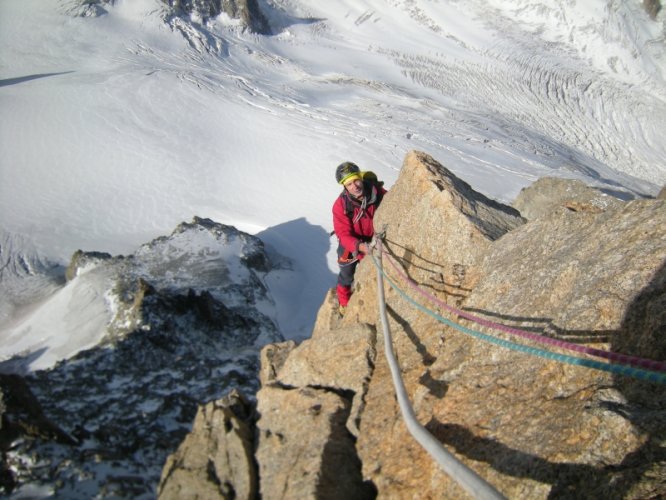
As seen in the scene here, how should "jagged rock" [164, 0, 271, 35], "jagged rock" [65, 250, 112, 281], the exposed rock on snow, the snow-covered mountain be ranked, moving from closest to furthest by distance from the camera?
1. the exposed rock on snow
2. "jagged rock" [65, 250, 112, 281]
3. the snow-covered mountain
4. "jagged rock" [164, 0, 271, 35]

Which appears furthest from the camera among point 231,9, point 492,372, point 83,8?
point 231,9

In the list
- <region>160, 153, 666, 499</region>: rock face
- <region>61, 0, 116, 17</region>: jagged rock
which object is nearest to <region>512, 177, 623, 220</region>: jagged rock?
<region>160, 153, 666, 499</region>: rock face

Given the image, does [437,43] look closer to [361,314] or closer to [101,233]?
[101,233]

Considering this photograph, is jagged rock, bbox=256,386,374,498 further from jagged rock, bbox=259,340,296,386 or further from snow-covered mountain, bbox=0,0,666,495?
snow-covered mountain, bbox=0,0,666,495

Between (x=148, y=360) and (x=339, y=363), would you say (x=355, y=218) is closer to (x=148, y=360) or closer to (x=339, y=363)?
(x=339, y=363)

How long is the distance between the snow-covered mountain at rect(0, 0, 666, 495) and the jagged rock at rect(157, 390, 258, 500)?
615cm

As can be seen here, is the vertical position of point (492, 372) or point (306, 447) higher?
point (492, 372)

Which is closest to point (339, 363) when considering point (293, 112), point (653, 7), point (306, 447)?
point (306, 447)

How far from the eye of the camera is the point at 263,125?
2981 cm

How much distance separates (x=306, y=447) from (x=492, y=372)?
1648 mm

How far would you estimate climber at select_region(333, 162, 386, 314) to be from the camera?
18.0 feet

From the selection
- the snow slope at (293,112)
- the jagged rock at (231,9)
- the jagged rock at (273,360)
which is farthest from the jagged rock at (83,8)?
the jagged rock at (273,360)

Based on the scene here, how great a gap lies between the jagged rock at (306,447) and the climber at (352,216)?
6.56ft

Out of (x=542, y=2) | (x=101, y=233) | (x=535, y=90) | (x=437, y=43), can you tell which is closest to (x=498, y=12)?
(x=542, y=2)
